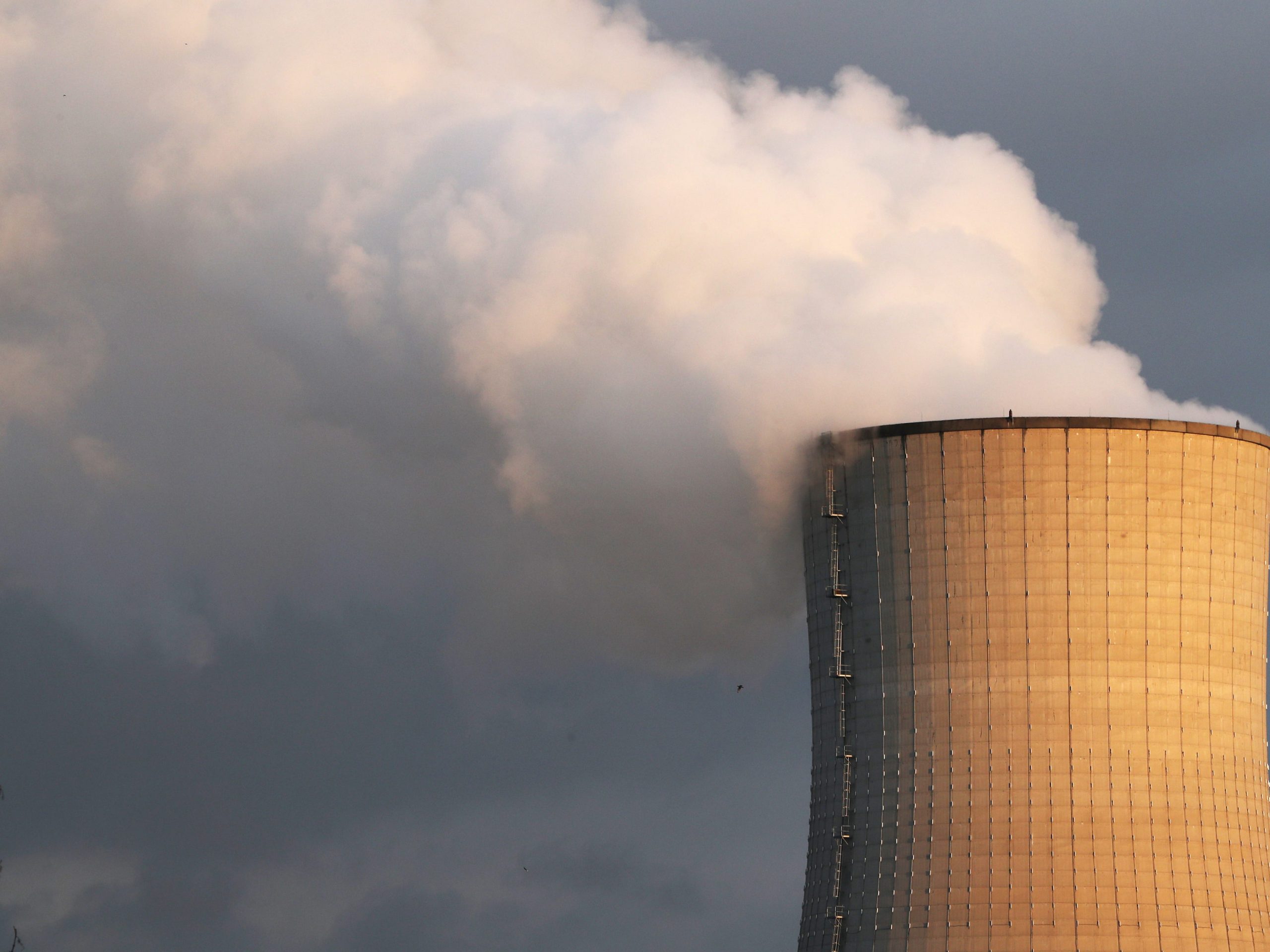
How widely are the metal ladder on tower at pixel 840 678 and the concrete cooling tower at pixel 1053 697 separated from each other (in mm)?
55

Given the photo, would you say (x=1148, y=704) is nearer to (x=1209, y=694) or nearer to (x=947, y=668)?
(x=1209, y=694)

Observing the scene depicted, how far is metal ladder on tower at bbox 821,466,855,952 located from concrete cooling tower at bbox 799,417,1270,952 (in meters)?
0.06

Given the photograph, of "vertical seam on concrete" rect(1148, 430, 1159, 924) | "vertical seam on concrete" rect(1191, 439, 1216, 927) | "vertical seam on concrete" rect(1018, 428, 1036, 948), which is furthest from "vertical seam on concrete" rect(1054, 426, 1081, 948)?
"vertical seam on concrete" rect(1191, 439, 1216, 927)

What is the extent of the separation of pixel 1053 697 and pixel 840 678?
3.75m

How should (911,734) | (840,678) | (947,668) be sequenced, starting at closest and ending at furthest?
(947,668) → (911,734) → (840,678)

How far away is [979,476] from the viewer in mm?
40750

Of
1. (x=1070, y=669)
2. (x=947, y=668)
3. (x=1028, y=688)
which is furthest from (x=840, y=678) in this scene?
(x=1070, y=669)

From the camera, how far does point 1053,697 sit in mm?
39969

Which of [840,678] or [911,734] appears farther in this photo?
[840,678]

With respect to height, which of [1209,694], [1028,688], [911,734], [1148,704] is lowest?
[911,734]

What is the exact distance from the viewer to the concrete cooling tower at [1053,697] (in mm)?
39344

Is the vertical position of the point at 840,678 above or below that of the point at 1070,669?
above

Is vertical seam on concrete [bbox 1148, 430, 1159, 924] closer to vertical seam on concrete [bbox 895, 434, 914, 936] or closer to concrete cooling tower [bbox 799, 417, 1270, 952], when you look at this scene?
concrete cooling tower [bbox 799, 417, 1270, 952]

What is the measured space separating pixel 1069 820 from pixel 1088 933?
67.7 inches
